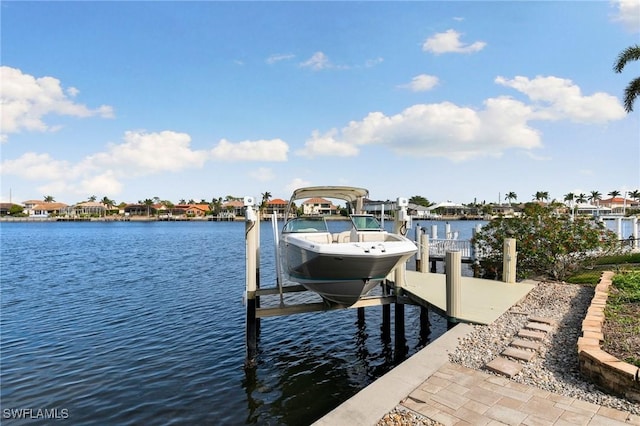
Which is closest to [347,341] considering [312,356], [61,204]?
[312,356]

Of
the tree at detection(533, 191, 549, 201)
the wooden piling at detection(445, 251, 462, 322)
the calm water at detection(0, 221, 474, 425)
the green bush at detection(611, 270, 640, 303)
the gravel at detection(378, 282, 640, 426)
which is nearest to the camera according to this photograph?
the gravel at detection(378, 282, 640, 426)

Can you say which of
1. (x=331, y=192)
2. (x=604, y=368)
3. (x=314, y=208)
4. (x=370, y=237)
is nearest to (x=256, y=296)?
(x=370, y=237)

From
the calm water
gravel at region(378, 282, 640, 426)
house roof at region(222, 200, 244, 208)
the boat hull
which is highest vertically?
house roof at region(222, 200, 244, 208)

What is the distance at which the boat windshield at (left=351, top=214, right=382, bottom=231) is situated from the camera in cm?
979

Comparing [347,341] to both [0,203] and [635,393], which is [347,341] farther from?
[0,203]

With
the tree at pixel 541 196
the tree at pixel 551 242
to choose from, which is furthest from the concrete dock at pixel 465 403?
the tree at pixel 541 196

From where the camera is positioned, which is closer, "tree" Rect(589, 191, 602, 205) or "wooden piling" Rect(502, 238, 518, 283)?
"wooden piling" Rect(502, 238, 518, 283)

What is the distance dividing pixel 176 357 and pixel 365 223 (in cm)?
596

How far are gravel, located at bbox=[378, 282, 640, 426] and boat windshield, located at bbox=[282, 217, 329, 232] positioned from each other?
4520 millimetres

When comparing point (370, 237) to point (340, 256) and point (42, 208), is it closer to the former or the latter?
point (340, 256)

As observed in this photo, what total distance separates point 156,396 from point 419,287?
23.4ft

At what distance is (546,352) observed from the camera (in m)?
5.80

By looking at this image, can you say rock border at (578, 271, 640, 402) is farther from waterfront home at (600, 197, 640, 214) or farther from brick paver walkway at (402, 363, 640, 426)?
waterfront home at (600, 197, 640, 214)

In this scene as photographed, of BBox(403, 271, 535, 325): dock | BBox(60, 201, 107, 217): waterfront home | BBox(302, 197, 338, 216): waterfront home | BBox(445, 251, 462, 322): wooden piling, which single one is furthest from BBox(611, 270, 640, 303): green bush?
BBox(60, 201, 107, 217): waterfront home
